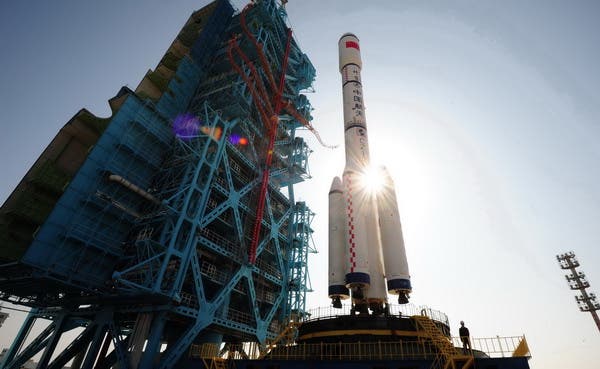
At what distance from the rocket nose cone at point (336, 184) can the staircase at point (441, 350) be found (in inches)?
402

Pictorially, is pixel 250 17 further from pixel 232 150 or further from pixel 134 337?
pixel 134 337

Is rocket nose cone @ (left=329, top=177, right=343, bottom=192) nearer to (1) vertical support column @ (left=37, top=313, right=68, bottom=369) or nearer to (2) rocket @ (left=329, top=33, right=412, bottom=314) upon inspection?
(2) rocket @ (left=329, top=33, right=412, bottom=314)

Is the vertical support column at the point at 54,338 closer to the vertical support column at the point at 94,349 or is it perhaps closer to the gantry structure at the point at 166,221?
the gantry structure at the point at 166,221

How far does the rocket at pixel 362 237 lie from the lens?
19.5 m

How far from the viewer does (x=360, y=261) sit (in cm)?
1958

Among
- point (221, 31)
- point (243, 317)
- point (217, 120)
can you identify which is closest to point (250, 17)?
point (221, 31)

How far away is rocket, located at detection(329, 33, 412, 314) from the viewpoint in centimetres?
1952

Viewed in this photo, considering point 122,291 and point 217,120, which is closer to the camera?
Answer: point 122,291

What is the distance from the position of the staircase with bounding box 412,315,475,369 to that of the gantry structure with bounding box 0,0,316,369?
16.3 metres

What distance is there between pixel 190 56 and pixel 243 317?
31.6m

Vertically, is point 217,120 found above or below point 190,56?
below

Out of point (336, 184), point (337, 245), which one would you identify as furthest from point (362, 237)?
point (336, 184)

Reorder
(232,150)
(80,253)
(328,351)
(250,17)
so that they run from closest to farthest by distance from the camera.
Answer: (328,351) < (80,253) < (232,150) < (250,17)

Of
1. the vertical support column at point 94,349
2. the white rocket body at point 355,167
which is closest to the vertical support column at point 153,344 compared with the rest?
the vertical support column at point 94,349
